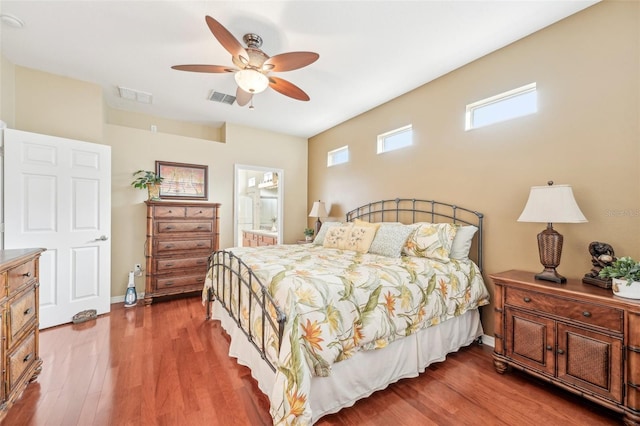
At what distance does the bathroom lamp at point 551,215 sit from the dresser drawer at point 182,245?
395cm

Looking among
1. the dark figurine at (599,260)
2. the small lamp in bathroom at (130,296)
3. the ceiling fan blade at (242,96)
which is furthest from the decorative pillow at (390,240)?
the small lamp in bathroom at (130,296)

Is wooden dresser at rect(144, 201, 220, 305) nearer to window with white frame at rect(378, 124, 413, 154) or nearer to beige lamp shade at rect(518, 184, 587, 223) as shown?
window with white frame at rect(378, 124, 413, 154)

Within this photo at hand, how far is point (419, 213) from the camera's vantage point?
3303mm

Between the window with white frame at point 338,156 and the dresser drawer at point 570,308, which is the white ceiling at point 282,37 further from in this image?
the dresser drawer at point 570,308

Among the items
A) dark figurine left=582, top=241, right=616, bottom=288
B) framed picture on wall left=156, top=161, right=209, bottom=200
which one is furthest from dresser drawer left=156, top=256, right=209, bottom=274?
dark figurine left=582, top=241, right=616, bottom=288

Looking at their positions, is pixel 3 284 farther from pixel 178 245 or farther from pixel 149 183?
pixel 149 183

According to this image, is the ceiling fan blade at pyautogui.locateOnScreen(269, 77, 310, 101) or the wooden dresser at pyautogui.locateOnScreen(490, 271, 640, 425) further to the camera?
the ceiling fan blade at pyautogui.locateOnScreen(269, 77, 310, 101)

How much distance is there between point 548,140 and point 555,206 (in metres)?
0.73

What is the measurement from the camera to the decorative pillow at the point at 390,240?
2.75 m

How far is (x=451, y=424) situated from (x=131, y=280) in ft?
13.4

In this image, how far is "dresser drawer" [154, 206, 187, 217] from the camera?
368 centimetres

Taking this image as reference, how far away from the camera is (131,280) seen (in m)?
3.70

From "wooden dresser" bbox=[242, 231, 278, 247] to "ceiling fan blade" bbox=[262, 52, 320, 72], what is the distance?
362 centimetres

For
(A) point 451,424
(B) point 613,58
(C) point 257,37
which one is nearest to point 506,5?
(B) point 613,58
